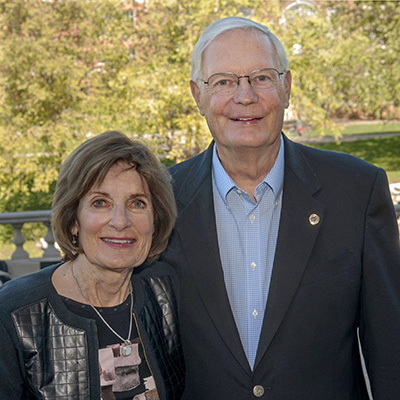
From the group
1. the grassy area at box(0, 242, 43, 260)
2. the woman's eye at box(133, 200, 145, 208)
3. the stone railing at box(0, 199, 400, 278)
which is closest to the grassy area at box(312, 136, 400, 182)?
the grassy area at box(0, 242, 43, 260)

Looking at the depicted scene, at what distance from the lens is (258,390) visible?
8.13ft

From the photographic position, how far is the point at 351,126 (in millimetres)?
39938

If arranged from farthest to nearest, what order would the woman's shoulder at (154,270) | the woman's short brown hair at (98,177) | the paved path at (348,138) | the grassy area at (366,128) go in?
the grassy area at (366,128)
the paved path at (348,138)
the woman's shoulder at (154,270)
the woman's short brown hair at (98,177)

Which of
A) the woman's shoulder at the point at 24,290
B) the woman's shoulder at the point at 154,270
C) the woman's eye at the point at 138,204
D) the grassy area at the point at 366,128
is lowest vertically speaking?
the grassy area at the point at 366,128

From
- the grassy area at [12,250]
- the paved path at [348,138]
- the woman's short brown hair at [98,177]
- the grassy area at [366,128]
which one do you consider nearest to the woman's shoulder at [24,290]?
the woman's short brown hair at [98,177]

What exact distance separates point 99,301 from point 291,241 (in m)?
0.82

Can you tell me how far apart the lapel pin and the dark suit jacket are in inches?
0.5

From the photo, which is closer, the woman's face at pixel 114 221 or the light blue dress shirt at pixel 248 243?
the woman's face at pixel 114 221

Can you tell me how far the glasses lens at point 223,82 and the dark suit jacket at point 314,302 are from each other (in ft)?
1.50

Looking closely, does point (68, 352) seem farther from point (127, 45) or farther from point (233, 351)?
point (127, 45)

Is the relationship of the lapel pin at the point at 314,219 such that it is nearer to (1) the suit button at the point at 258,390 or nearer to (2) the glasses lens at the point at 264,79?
(2) the glasses lens at the point at 264,79

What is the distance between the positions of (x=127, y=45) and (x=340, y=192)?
11682 mm

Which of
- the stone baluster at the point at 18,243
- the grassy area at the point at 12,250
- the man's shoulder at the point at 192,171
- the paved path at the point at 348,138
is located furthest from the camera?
the paved path at the point at 348,138

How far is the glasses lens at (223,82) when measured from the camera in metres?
2.61
